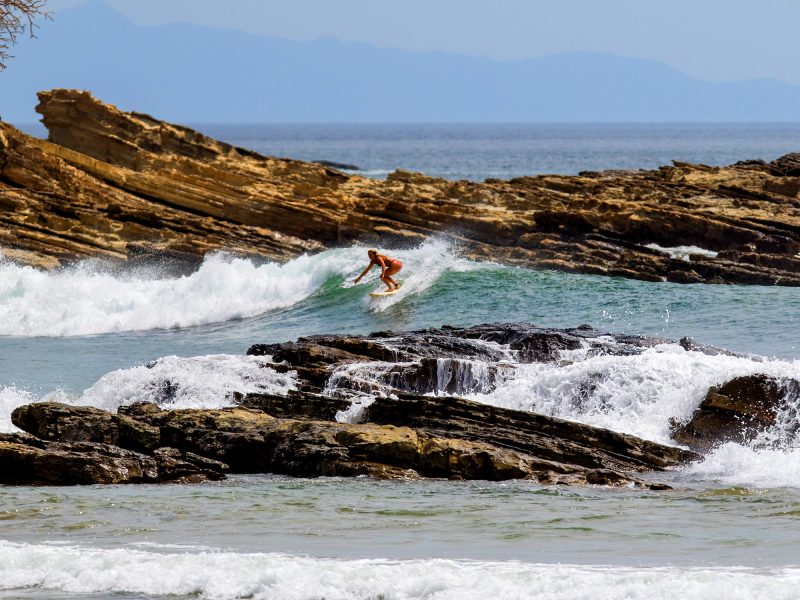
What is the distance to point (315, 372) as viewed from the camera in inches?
745

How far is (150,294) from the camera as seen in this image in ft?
109

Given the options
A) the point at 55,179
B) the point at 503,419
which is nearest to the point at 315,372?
the point at 503,419

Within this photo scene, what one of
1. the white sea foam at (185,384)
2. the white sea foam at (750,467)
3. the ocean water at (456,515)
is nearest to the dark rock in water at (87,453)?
the ocean water at (456,515)

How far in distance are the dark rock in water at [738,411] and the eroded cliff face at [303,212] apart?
14165 mm

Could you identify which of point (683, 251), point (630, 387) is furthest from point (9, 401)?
point (683, 251)

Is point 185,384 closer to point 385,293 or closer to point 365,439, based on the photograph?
point 365,439

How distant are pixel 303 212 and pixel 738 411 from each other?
21.7m

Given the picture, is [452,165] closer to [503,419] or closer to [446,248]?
[446,248]

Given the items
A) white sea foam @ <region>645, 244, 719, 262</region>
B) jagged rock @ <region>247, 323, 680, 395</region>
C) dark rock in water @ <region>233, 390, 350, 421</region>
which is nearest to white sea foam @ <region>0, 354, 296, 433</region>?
jagged rock @ <region>247, 323, 680, 395</region>

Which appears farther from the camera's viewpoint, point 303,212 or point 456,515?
point 303,212

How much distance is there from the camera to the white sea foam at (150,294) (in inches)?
1244

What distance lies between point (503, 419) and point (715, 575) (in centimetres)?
576

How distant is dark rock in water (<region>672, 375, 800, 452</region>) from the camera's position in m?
16.1

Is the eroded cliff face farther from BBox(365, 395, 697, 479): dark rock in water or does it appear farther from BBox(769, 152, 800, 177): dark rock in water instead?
BBox(365, 395, 697, 479): dark rock in water
